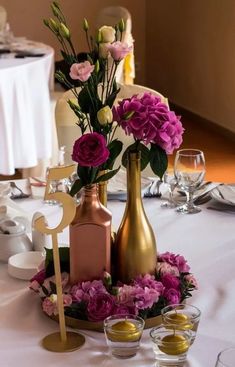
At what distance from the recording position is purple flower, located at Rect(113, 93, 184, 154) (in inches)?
43.7

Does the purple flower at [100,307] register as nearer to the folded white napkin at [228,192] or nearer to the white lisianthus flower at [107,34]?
the white lisianthus flower at [107,34]

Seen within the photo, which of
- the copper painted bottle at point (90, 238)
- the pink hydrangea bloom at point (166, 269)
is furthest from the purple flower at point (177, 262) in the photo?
the copper painted bottle at point (90, 238)

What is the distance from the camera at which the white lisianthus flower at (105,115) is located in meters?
1.10

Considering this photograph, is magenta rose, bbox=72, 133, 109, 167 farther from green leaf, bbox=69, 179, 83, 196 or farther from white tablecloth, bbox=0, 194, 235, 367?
white tablecloth, bbox=0, 194, 235, 367

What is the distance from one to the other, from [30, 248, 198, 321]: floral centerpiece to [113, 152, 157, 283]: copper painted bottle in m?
0.02

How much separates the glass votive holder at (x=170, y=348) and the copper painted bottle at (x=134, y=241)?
0.18 meters

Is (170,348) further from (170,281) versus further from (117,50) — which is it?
(117,50)

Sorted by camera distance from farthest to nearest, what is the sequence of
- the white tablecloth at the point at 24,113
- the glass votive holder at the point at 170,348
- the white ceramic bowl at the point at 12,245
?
1. the white tablecloth at the point at 24,113
2. the white ceramic bowl at the point at 12,245
3. the glass votive holder at the point at 170,348

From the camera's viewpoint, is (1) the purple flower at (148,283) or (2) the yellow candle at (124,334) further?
(1) the purple flower at (148,283)

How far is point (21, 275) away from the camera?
1.37 m

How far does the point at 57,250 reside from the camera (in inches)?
44.3

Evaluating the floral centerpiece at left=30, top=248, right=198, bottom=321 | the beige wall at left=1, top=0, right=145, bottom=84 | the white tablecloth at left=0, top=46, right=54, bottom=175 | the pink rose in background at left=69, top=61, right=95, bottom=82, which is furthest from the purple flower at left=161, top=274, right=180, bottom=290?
the beige wall at left=1, top=0, right=145, bottom=84

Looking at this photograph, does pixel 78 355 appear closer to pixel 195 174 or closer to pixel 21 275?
pixel 21 275

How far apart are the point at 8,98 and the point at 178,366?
2.95 metres
